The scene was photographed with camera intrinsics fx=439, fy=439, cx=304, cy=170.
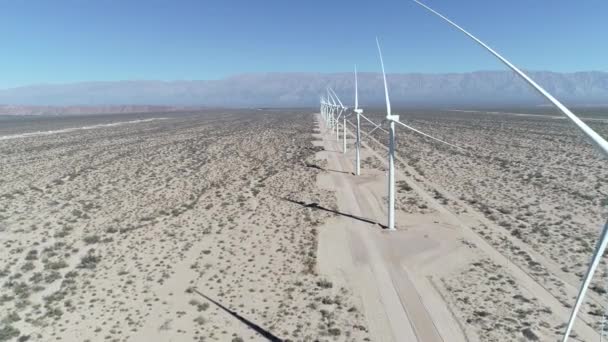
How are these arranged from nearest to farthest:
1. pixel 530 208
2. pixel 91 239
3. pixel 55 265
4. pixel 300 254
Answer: pixel 55 265
pixel 300 254
pixel 91 239
pixel 530 208

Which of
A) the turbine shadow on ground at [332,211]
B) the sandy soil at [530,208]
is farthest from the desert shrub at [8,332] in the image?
the turbine shadow on ground at [332,211]

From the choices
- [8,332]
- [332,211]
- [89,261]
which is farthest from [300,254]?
[8,332]

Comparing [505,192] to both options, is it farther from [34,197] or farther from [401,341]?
[34,197]

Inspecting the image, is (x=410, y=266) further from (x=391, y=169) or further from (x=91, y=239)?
(x=91, y=239)

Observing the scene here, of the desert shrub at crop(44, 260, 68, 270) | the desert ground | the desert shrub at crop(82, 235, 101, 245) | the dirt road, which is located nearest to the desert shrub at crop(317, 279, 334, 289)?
the desert ground

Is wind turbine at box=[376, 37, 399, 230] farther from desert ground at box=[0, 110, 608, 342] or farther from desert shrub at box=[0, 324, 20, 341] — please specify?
desert shrub at box=[0, 324, 20, 341]

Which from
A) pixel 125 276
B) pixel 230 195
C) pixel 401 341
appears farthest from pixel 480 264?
pixel 230 195
